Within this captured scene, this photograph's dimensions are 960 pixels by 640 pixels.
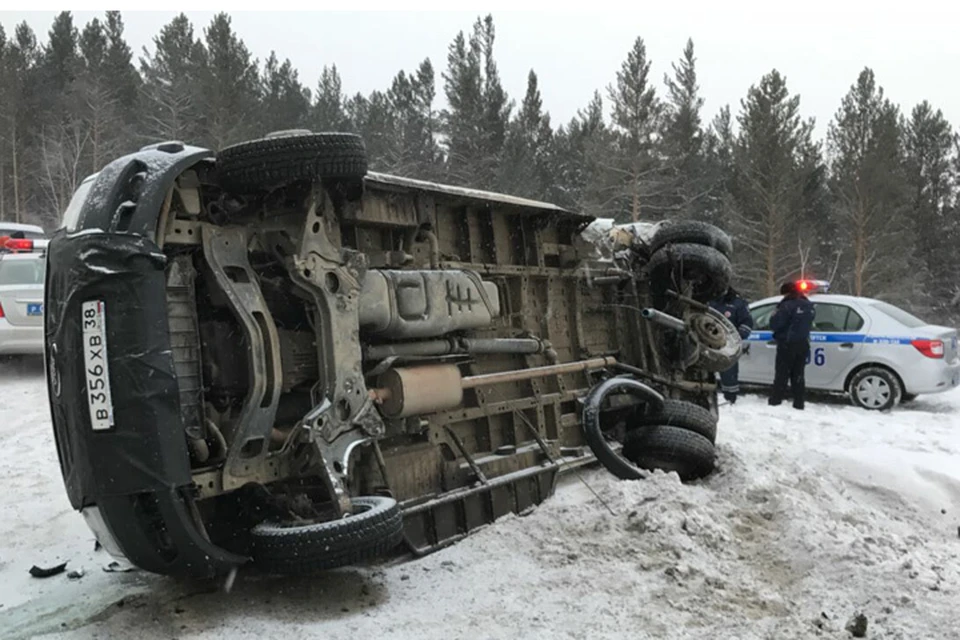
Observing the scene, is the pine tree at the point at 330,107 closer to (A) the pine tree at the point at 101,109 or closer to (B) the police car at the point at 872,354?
(A) the pine tree at the point at 101,109

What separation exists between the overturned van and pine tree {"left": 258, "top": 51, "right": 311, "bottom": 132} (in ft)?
93.9

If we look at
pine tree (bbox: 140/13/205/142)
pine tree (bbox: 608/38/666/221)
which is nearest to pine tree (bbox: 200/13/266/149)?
pine tree (bbox: 140/13/205/142)

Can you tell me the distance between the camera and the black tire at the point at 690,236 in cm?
688

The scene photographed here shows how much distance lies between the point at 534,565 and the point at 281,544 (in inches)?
56.3

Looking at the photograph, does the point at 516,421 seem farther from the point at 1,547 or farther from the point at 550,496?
the point at 1,547

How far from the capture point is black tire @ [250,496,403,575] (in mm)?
3215

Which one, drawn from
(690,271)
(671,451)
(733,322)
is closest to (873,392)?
(733,322)

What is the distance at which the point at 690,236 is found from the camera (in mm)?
6883

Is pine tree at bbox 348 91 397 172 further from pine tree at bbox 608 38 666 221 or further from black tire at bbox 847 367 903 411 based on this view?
black tire at bbox 847 367 903 411

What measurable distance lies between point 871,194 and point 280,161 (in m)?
29.4

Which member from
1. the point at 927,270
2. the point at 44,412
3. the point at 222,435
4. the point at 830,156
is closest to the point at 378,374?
the point at 222,435

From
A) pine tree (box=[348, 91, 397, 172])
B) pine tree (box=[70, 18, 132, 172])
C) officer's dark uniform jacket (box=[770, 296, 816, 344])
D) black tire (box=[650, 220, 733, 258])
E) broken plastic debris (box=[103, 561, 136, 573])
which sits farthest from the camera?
pine tree (box=[348, 91, 397, 172])

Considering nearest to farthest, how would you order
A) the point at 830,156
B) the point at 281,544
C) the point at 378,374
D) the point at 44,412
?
the point at 281,544, the point at 378,374, the point at 44,412, the point at 830,156

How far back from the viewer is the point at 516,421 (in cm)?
550
